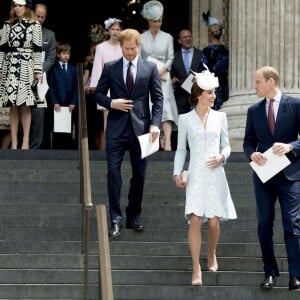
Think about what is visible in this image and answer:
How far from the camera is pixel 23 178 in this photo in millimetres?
15438

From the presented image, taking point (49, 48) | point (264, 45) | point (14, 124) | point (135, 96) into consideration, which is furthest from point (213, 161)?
point (49, 48)

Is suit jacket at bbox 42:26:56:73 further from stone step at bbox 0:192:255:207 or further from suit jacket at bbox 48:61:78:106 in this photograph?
stone step at bbox 0:192:255:207

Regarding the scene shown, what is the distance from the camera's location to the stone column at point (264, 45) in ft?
59.6

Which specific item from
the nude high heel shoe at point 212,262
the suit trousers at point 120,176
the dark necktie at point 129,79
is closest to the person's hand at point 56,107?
the dark necktie at point 129,79

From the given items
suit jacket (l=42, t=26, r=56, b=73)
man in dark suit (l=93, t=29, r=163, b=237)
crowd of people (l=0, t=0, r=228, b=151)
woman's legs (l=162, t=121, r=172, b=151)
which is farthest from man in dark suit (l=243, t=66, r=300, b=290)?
suit jacket (l=42, t=26, r=56, b=73)

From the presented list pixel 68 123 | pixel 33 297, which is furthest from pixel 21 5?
pixel 33 297

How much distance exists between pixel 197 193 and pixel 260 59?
5802 mm

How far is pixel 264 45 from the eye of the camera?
59.8ft

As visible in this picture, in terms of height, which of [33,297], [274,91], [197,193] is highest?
[274,91]

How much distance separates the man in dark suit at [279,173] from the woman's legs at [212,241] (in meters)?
0.41

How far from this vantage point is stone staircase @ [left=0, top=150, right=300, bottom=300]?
12.3 metres

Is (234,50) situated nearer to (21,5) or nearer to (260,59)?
(260,59)

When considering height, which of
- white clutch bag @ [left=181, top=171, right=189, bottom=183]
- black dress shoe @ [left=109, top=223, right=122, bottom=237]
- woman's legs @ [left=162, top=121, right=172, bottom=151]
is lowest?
black dress shoe @ [left=109, top=223, right=122, bottom=237]

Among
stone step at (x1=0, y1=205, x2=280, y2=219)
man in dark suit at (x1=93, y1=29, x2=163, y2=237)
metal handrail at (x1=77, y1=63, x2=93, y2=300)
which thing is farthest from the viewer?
stone step at (x1=0, y1=205, x2=280, y2=219)
